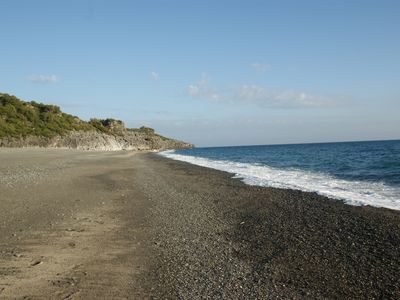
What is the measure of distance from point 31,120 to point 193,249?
6838 cm

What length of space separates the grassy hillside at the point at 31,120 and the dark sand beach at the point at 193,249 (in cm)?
5003

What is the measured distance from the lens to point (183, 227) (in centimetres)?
991

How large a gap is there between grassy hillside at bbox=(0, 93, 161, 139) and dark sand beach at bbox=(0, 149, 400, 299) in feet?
164

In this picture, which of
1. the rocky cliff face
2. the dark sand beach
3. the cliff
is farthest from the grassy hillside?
the dark sand beach

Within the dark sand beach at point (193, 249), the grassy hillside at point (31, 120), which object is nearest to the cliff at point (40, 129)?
the grassy hillside at point (31, 120)

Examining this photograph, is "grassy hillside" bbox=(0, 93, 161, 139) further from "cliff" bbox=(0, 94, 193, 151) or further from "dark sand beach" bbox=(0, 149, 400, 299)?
"dark sand beach" bbox=(0, 149, 400, 299)

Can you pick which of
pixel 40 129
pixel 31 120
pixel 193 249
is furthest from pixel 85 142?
pixel 193 249

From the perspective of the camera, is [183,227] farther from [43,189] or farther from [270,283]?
[43,189]

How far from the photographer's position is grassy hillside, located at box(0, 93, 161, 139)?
59.1 metres

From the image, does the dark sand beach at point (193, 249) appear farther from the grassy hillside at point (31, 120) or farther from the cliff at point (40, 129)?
the grassy hillside at point (31, 120)

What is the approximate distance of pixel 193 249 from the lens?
26.0 feet

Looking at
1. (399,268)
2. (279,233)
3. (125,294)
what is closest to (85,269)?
(125,294)

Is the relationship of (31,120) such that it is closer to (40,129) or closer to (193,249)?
(40,129)

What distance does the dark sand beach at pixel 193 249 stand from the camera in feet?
19.1
